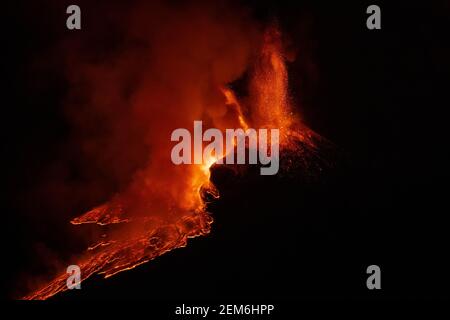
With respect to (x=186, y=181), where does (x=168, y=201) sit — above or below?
below

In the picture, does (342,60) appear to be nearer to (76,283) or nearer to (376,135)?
(376,135)

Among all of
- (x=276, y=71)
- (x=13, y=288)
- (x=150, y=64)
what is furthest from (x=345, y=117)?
(x=13, y=288)

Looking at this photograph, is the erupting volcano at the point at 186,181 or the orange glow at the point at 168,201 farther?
the erupting volcano at the point at 186,181

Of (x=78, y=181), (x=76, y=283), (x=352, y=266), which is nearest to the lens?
(x=76, y=283)

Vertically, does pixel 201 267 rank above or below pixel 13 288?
above

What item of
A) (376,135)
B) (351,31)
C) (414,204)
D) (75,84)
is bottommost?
(414,204)

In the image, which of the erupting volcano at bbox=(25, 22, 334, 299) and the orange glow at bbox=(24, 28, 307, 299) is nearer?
the orange glow at bbox=(24, 28, 307, 299)

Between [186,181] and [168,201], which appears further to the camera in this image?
[186,181]

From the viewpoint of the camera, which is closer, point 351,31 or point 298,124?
point 351,31
